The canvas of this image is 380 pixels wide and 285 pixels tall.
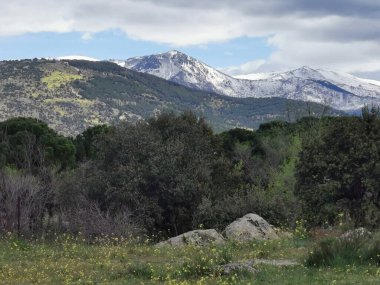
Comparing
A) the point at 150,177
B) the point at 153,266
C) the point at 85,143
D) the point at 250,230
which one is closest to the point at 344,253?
the point at 153,266

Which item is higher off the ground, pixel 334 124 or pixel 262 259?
pixel 334 124

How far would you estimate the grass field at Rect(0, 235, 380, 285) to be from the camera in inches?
522

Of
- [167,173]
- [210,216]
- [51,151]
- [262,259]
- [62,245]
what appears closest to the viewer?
[262,259]

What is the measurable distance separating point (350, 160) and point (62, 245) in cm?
1222

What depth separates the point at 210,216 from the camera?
91.3ft

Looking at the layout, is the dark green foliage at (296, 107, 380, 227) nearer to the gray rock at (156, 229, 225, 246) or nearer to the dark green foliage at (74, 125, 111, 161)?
A: the gray rock at (156, 229, 225, 246)

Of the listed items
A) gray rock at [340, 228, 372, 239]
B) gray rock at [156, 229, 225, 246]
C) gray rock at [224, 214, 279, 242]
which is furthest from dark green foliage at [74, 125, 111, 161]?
gray rock at [340, 228, 372, 239]

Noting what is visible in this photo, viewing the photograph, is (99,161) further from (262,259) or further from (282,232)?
(262,259)

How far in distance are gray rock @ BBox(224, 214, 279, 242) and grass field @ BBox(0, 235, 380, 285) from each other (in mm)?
2224

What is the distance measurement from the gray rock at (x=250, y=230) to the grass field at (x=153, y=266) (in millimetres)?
2224

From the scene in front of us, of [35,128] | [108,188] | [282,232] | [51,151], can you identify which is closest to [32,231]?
[108,188]

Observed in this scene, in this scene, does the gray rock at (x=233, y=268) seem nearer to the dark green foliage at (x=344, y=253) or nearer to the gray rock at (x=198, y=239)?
the dark green foliage at (x=344, y=253)

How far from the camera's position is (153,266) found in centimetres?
1559

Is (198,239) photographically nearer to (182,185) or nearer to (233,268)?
(233,268)
